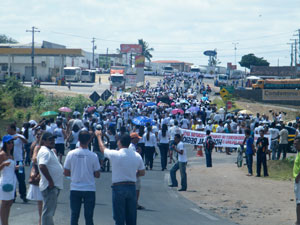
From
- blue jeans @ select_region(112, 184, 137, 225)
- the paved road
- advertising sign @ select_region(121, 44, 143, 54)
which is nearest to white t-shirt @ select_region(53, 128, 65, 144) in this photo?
the paved road

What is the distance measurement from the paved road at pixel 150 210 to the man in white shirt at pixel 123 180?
7.73ft

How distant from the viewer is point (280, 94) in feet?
222

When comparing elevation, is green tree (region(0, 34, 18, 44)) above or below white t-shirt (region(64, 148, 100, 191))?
above

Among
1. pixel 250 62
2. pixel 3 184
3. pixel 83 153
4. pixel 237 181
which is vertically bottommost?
pixel 237 181

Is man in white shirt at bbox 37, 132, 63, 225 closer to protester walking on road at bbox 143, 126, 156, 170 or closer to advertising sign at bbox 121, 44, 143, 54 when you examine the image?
protester walking on road at bbox 143, 126, 156, 170

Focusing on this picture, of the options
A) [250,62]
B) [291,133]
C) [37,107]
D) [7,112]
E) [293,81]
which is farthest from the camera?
[250,62]

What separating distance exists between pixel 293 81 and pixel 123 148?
205 feet

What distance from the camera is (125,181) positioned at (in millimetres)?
8109

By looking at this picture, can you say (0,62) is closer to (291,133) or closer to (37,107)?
(37,107)

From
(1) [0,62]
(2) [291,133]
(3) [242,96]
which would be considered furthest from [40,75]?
(2) [291,133]

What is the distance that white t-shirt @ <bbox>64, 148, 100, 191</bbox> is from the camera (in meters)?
8.06

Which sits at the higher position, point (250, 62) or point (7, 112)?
point (250, 62)

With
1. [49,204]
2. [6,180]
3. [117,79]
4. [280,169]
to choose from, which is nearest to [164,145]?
[280,169]

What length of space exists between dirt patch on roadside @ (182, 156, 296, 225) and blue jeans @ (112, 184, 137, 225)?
4255 mm
